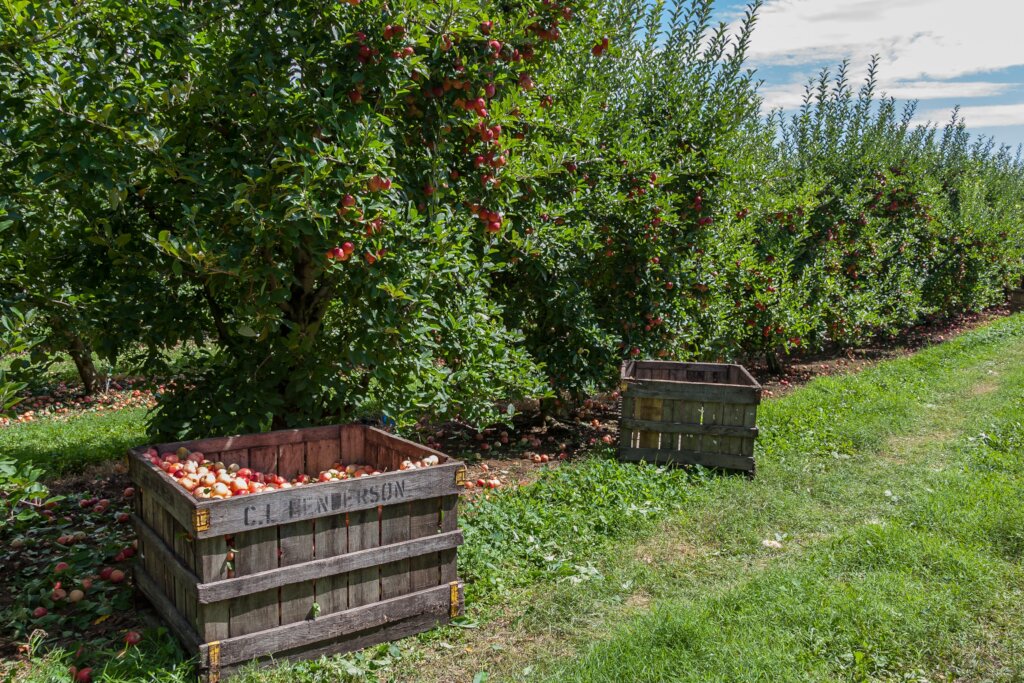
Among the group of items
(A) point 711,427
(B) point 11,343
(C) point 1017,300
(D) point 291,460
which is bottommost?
(A) point 711,427

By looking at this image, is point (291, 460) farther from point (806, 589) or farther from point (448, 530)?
point (806, 589)

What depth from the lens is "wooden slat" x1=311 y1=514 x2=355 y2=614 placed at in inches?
139

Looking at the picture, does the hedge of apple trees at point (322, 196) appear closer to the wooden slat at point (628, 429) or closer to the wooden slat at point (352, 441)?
the wooden slat at point (352, 441)

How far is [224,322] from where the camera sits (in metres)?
5.20

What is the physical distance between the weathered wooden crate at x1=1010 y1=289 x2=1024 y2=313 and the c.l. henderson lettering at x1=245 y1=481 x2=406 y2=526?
918 inches

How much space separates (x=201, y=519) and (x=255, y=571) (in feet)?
1.20

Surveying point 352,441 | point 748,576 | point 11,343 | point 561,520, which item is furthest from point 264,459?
point 748,576

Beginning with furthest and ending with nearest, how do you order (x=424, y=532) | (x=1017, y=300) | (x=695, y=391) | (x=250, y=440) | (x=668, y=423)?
(x=1017, y=300) → (x=668, y=423) → (x=695, y=391) → (x=250, y=440) → (x=424, y=532)

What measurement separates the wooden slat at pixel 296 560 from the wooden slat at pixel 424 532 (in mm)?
535

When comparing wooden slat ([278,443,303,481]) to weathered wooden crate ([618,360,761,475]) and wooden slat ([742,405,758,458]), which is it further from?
wooden slat ([742,405,758,458])

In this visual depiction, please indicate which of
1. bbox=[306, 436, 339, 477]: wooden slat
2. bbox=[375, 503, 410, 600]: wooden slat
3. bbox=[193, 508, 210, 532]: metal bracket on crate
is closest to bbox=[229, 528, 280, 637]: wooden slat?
bbox=[193, 508, 210, 532]: metal bracket on crate

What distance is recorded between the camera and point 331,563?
140 inches

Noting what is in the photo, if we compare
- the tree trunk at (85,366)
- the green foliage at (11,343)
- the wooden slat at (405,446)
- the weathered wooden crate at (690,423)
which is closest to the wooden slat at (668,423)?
the weathered wooden crate at (690,423)

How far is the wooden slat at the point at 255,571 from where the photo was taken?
3.34m
